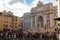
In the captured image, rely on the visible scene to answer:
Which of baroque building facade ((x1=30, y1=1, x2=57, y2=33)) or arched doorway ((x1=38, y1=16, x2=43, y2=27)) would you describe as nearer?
baroque building facade ((x1=30, y1=1, x2=57, y2=33))

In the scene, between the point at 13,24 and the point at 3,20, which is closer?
the point at 3,20

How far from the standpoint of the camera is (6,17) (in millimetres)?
34094

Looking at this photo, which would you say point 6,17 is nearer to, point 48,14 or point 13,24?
point 13,24

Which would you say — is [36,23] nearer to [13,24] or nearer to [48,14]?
[48,14]

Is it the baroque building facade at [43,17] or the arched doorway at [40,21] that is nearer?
the baroque building facade at [43,17]

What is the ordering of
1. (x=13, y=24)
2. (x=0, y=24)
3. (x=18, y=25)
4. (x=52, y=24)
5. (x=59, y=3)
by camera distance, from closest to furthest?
(x=59, y=3)
(x=52, y=24)
(x=0, y=24)
(x=13, y=24)
(x=18, y=25)

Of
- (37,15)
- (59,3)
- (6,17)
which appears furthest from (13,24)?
(59,3)

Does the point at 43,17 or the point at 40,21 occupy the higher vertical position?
the point at 43,17

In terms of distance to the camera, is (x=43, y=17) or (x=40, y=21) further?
(x=40, y=21)

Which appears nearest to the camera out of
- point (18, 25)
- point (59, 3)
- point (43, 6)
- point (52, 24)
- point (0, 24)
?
point (59, 3)

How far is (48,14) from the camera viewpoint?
81.5 ft

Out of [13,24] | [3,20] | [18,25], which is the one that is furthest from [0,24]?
[18,25]

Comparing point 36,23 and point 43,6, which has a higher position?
point 43,6

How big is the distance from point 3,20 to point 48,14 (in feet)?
38.6
